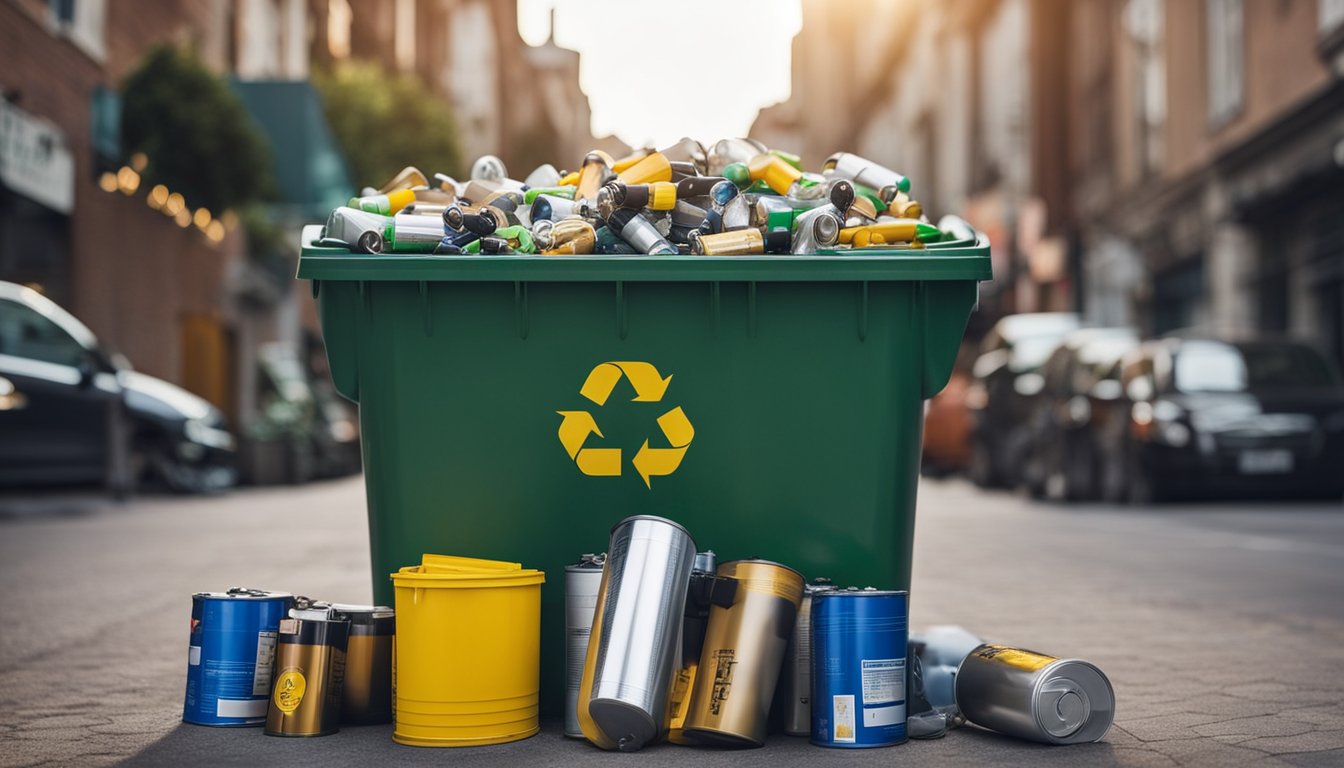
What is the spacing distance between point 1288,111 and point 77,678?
1775cm

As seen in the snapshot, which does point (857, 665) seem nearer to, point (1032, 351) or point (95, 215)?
point (1032, 351)

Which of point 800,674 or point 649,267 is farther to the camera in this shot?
point 649,267

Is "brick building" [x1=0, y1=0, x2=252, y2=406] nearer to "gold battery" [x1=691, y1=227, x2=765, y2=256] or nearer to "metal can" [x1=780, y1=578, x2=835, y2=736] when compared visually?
"gold battery" [x1=691, y1=227, x2=765, y2=256]

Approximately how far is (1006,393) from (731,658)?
47.2 ft

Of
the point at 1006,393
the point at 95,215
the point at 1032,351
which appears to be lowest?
the point at 1006,393

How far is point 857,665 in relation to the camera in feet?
11.4

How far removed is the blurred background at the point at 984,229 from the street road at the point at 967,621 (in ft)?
3.70

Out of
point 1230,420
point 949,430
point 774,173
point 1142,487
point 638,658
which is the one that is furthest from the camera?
point 949,430

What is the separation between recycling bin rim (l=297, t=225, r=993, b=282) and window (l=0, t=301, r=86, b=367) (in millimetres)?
9896

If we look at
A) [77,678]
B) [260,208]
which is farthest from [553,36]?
[77,678]

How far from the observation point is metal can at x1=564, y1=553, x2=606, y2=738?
3574 mm

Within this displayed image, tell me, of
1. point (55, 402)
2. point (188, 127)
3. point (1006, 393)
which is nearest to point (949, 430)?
point (1006, 393)

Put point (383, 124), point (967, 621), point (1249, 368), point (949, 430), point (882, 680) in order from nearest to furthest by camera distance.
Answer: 1. point (882, 680)
2. point (967, 621)
3. point (1249, 368)
4. point (949, 430)
5. point (383, 124)

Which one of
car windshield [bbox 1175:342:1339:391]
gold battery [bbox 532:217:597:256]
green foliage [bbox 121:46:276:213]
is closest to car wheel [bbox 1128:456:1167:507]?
car windshield [bbox 1175:342:1339:391]
